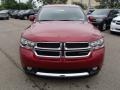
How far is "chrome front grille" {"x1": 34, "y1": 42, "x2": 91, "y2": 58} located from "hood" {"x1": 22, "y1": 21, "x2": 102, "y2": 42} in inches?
3.1

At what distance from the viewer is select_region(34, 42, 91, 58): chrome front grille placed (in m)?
4.42

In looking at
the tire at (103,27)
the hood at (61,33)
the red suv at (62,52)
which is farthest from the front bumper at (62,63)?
the tire at (103,27)

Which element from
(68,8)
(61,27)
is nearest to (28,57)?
(61,27)

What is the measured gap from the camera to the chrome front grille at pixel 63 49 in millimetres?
4422

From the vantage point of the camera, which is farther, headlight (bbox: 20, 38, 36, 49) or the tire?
the tire

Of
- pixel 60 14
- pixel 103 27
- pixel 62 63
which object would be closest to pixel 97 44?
pixel 62 63

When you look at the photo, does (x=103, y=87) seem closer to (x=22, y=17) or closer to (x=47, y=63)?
(x=47, y=63)

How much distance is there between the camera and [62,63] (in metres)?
4.39

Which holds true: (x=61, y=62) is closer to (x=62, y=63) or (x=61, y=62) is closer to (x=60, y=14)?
(x=62, y=63)

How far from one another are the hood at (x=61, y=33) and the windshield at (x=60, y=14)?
0.81 meters

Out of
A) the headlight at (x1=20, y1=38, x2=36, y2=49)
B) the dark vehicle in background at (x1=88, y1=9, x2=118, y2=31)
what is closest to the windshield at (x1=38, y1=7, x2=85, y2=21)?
the headlight at (x1=20, y1=38, x2=36, y2=49)

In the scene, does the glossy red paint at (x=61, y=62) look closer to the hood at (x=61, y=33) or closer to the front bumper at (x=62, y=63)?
the front bumper at (x=62, y=63)

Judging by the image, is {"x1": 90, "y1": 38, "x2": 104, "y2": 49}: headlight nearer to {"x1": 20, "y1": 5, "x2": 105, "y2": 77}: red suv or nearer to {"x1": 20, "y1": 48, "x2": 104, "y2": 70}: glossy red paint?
{"x1": 20, "y1": 5, "x2": 105, "y2": 77}: red suv

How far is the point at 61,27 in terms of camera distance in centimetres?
516
